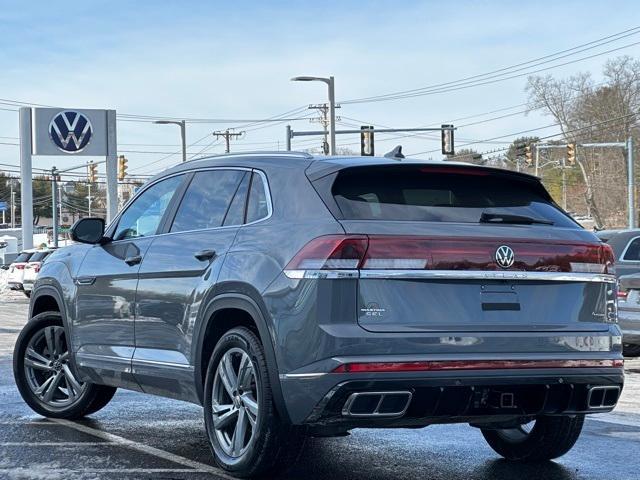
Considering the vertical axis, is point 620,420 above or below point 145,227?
below

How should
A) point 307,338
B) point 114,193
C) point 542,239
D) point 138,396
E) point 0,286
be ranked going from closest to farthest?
point 307,338
point 542,239
point 138,396
point 0,286
point 114,193

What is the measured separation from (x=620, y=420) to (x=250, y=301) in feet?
12.4

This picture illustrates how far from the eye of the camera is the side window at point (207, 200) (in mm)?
6352

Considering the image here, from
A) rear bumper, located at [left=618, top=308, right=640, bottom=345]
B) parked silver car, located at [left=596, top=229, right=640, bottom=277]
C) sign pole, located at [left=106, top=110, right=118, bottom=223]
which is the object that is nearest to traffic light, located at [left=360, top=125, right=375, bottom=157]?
A: sign pole, located at [left=106, top=110, right=118, bottom=223]

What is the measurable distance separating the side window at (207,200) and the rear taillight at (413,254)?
117 cm

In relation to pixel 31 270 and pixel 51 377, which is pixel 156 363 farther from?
pixel 31 270

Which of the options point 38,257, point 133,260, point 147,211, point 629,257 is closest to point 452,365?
point 133,260

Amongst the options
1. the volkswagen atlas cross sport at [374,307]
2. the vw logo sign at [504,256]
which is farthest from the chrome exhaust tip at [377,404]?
the vw logo sign at [504,256]

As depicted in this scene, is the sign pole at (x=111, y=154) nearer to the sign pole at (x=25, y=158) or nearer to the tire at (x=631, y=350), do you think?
the sign pole at (x=25, y=158)

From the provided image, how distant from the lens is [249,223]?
19.5 feet

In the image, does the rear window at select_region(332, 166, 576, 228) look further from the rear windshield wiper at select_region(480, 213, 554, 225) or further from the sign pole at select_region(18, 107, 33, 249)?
the sign pole at select_region(18, 107, 33, 249)

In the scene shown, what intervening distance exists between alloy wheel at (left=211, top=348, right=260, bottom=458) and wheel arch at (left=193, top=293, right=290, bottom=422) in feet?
0.56

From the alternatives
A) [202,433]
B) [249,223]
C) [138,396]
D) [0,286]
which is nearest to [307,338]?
[249,223]

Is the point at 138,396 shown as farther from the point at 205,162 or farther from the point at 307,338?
the point at 307,338
